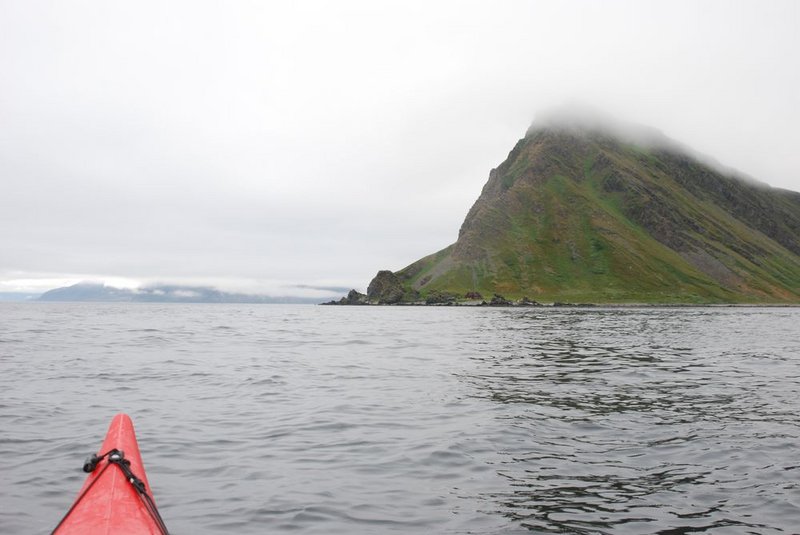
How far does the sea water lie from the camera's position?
10.8 metres

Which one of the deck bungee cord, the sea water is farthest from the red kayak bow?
the sea water

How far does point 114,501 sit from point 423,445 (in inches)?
349

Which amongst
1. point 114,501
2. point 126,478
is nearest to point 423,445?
point 126,478

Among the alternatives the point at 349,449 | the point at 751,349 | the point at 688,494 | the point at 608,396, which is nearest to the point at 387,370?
the point at 608,396

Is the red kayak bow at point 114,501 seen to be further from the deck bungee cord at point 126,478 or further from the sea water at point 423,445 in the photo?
the sea water at point 423,445

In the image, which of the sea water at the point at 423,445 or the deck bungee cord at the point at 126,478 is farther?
the sea water at the point at 423,445

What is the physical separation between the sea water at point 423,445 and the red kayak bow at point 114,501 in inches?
64.7

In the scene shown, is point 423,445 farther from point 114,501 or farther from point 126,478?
point 114,501

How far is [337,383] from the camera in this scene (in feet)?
88.2

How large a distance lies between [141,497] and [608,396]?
18890mm

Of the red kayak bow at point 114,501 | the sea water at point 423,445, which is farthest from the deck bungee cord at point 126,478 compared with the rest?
the sea water at point 423,445

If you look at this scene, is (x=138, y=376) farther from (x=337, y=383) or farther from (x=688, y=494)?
(x=688, y=494)

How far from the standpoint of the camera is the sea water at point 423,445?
10.8 meters

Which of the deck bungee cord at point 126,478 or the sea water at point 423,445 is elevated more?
the deck bungee cord at point 126,478
